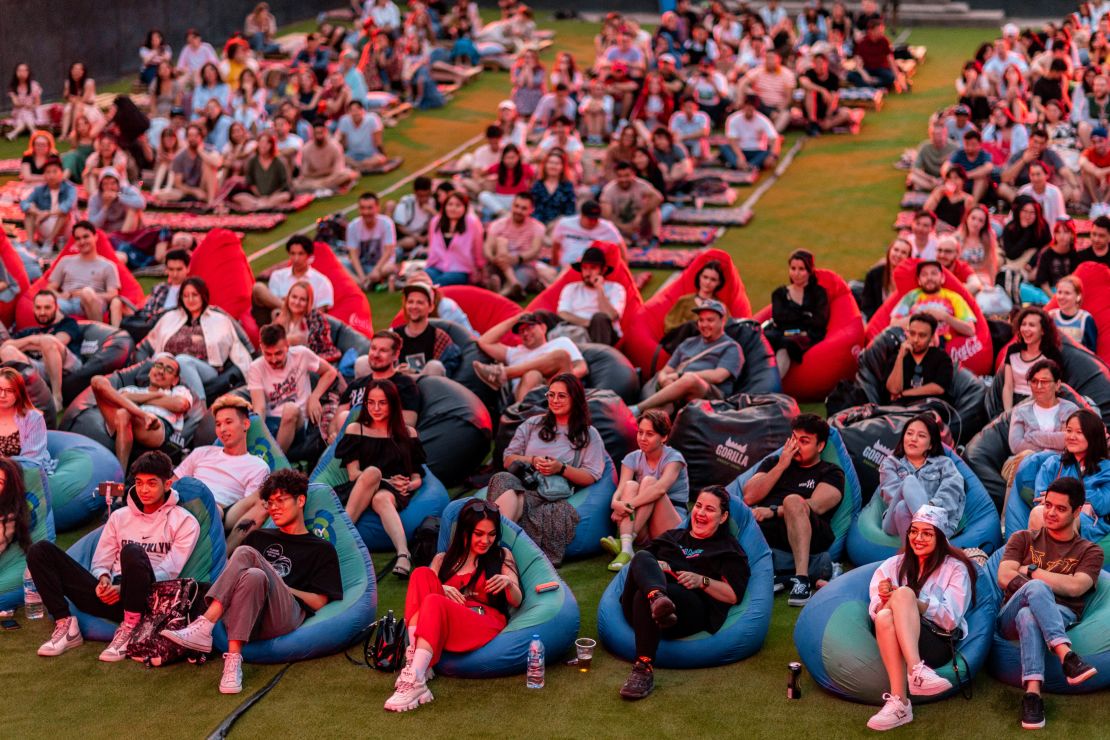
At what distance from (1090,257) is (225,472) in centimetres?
626

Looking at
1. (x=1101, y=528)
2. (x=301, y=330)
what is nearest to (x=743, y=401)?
(x=1101, y=528)

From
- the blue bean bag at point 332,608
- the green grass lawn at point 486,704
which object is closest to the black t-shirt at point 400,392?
the green grass lawn at point 486,704

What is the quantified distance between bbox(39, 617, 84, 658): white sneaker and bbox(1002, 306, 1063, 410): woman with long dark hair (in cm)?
513

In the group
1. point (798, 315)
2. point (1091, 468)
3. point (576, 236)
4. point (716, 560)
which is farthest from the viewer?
point (576, 236)

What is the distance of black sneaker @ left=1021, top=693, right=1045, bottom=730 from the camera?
593 centimetres

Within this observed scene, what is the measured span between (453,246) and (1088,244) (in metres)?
4.85

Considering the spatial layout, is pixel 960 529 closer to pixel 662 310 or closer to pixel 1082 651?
pixel 1082 651

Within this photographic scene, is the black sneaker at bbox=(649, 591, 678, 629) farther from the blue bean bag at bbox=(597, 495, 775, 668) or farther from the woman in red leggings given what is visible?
the woman in red leggings

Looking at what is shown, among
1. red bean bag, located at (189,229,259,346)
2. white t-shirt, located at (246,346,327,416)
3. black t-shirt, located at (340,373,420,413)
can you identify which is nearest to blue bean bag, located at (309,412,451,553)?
black t-shirt, located at (340,373,420,413)

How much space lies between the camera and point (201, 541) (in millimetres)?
7109

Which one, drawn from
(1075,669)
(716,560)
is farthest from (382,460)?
(1075,669)

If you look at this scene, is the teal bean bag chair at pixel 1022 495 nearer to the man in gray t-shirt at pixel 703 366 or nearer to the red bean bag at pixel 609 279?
the man in gray t-shirt at pixel 703 366

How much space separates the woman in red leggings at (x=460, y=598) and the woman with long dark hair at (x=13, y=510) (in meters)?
2.11

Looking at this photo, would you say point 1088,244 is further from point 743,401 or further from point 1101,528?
point 1101,528
